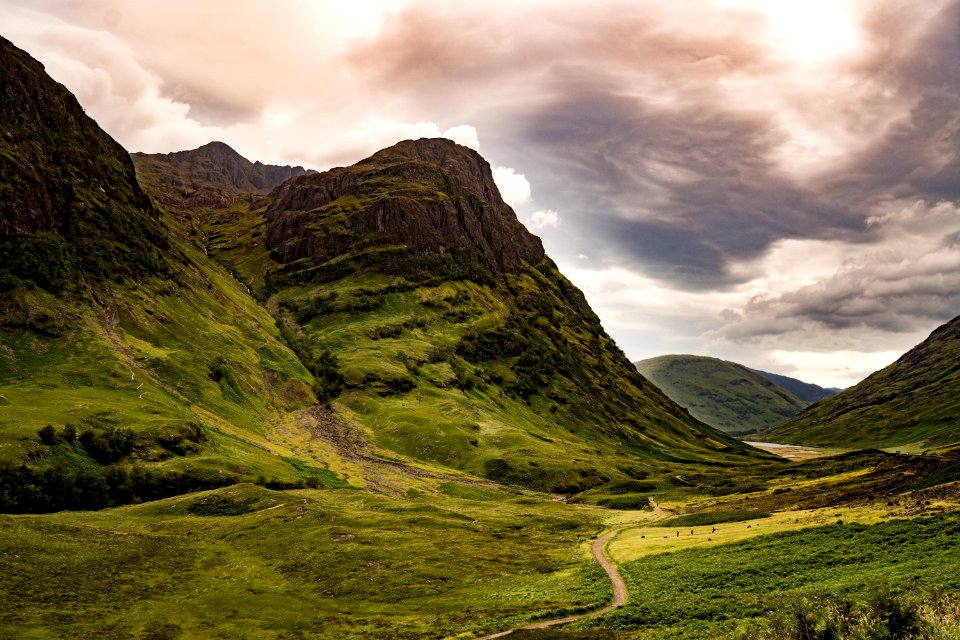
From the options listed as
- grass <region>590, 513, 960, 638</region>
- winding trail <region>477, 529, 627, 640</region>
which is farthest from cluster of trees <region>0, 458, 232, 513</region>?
grass <region>590, 513, 960, 638</region>

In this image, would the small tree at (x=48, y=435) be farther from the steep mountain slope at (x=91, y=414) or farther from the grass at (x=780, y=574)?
the grass at (x=780, y=574)

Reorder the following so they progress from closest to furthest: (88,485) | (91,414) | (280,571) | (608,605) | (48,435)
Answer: (608,605), (280,571), (88,485), (48,435), (91,414)

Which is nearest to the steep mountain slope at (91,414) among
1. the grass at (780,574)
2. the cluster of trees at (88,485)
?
the cluster of trees at (88,485)

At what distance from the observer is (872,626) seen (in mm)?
29578

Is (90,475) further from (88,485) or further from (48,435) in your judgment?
(48,435)

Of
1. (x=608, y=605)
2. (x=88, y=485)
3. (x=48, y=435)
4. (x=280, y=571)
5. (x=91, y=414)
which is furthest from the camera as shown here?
(x=91, y=414)

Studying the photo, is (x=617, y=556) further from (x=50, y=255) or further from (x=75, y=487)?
(x=50, y=255)

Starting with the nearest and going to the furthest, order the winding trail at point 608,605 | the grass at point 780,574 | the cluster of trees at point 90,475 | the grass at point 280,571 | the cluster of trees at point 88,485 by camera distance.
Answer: the grass at point 780,574 < the winding trail at point 608,605 < the grass at point 280,571 < the cluster of trees at point 88,485 < the cluster of trees at point 90,475

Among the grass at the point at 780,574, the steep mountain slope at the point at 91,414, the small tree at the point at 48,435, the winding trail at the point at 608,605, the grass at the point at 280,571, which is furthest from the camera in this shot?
the small tree at the point at 48,435

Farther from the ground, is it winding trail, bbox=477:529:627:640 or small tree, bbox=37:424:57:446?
small tree, bbox=37:424:57:446

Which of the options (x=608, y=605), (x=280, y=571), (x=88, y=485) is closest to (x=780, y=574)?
(x=608, y=605)

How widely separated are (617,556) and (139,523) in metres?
83.7

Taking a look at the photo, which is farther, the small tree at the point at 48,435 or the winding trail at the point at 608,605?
the small tree at the point at 48,435

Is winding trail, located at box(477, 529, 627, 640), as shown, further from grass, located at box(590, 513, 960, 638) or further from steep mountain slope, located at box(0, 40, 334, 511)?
steep mountain slope, located at box(0, 40, 334, 511)
